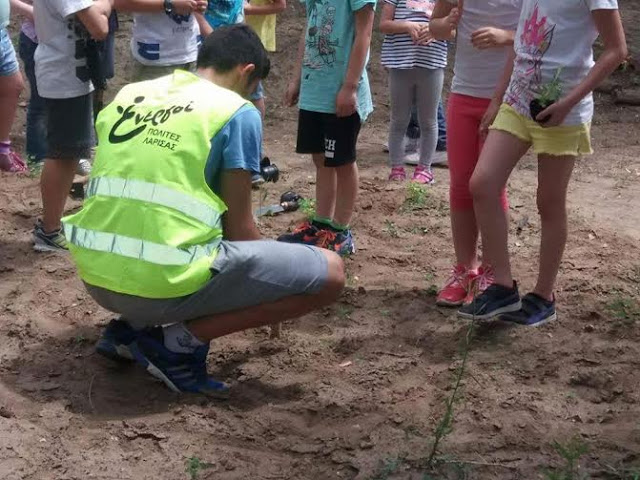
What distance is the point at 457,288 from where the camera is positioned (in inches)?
194

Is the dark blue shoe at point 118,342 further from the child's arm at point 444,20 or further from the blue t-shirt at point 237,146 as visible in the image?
the child's arm at point 444,20

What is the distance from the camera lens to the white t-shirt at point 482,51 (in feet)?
15.3

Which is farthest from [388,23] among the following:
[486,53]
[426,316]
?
[426,316]

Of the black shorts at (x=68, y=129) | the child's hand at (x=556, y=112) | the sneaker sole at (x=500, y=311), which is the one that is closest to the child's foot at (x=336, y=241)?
the sneaker sole at (x=500, y=311)

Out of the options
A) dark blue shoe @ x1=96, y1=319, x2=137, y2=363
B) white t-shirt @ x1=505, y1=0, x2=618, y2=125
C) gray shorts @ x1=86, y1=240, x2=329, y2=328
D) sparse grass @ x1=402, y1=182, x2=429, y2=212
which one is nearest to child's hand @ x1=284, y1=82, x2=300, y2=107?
sparse grass @ x1=402, y1=182, x2=429, y2=212

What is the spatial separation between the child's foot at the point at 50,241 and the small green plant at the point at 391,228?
179 cm

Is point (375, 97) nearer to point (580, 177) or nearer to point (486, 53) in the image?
point (580, 177)

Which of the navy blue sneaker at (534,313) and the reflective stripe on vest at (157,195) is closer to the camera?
the reflective stripe on vest at (157,195)

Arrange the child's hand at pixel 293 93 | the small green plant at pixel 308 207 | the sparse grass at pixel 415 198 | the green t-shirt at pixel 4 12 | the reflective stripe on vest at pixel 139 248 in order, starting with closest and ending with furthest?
1. the reflective stripe on vest at pixel 139 248
2. the child's hand at pixel 293 93
3. the green t-shirt at pixel 4 12
4. the small green plant at pixel 308 207
5. the sparse grass at pixel 415 198

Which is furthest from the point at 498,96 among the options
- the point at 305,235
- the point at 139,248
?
the point at 139,248

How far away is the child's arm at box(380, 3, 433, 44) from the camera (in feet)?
22.1

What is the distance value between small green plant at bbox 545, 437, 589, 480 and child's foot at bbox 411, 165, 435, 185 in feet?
11.8

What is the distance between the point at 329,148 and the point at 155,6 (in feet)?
4.30

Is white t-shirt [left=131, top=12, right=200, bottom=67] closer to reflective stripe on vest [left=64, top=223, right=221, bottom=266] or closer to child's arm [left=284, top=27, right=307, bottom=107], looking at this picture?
child's arm [left=284, top=27, right=307, bottom=107]
